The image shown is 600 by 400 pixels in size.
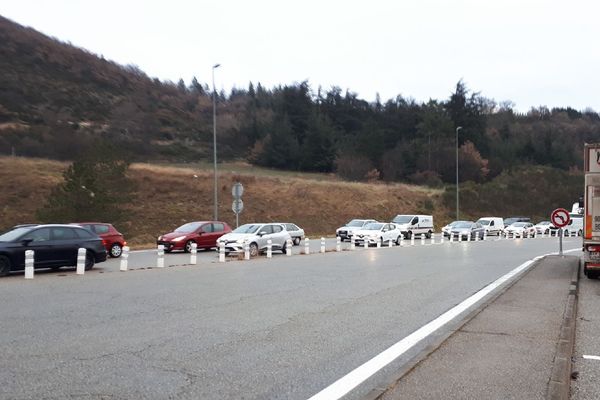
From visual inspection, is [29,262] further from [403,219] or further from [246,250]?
[403,219]

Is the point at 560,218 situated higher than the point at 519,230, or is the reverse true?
the point at 560,218

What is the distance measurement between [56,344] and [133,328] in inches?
49.6

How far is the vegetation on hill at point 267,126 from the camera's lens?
84500 millimetres

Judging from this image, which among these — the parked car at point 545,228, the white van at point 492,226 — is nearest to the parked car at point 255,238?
the white van at point 492,226

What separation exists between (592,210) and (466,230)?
2821cm

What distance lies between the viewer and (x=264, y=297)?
1176cm

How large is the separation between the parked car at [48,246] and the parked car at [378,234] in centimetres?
1690

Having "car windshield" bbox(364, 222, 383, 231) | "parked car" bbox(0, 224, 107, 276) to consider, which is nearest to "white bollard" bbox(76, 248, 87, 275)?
"parked car" bbox(0, 224, 107, 276)

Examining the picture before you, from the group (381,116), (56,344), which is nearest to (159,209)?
(56,344)

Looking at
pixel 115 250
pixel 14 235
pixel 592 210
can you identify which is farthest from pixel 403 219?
pixel 14 235

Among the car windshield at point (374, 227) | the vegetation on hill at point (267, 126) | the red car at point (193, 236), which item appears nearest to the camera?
the red car at point (193, 236)

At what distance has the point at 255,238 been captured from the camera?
79.8 feet

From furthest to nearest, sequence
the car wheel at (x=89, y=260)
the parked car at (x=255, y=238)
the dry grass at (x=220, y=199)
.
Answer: the dry grass at (x=220, y=199) → the parked car at (x=255, y=238) → the car wheel at (x=89, y=260)

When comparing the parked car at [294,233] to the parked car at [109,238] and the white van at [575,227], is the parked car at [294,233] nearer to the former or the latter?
the parked car at [109,238]
